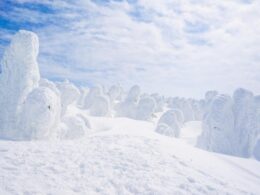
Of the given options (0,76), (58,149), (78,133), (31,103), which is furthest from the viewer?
(78,133)

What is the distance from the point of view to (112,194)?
20.1ft

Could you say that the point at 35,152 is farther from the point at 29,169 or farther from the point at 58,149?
the point at 29,169

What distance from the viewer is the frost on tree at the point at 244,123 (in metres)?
17.5

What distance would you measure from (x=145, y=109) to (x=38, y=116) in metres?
23.4

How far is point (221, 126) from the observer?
17.0 m

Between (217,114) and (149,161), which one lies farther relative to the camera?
(217,114)

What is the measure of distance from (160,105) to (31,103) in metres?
40.1

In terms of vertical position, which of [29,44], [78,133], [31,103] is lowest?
[78,133]

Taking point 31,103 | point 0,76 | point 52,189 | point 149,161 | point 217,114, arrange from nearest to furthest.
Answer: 1. point 52,189
2. point 149,161
3. point 31,103
4. point 0,76
5. point 217,114

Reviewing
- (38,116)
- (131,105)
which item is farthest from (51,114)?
(131,105)

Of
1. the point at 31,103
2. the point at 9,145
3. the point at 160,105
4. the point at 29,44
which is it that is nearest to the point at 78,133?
the point at 31,103

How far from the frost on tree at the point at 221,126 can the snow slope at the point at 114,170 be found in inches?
298

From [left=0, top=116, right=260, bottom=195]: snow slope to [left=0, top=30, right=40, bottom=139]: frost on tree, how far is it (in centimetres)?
451

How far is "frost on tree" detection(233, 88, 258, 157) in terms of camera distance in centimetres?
1750
